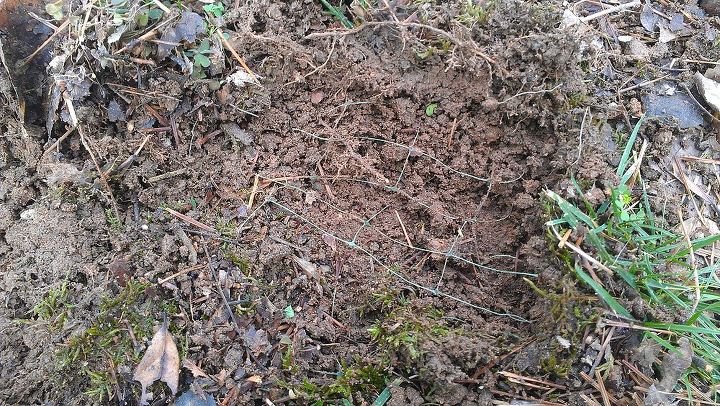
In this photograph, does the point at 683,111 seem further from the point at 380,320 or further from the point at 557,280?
the point at 380,320

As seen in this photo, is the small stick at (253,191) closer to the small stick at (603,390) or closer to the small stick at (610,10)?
the small stick at (603,390)

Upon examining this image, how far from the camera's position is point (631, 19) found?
7.79 feet

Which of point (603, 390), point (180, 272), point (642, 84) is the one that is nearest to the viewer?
point (603, 390)

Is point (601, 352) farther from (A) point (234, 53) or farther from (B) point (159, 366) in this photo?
(A) point (234, 53)

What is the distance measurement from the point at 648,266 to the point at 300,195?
1449mm

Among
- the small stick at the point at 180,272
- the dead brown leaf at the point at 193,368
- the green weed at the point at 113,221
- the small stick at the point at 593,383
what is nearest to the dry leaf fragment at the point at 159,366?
the dead brown leaf at the point at 193,368

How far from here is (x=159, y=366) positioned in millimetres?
1898

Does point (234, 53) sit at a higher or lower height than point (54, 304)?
higher

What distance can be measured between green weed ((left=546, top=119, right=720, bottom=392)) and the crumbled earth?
0.09 m

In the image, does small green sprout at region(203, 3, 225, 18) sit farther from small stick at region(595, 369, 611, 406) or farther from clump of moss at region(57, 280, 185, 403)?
small stick at region(595, 369, 611, 406)

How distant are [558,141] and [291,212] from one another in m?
1.21

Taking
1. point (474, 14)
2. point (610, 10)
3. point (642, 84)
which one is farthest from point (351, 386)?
point (610, 10)

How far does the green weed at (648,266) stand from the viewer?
6.03 ft

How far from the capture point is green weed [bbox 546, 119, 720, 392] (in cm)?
184
